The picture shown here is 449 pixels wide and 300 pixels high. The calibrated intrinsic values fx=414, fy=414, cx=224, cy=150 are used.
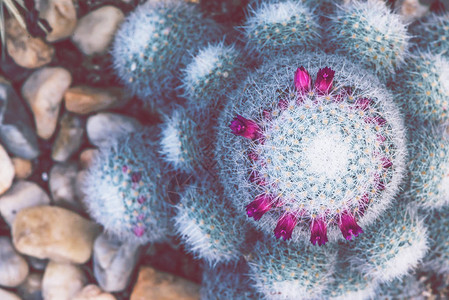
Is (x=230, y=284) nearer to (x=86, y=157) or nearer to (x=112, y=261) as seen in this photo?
(x=112, y=261)

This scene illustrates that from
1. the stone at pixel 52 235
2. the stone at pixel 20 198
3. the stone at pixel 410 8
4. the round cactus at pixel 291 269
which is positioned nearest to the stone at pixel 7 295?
the stone at pixel 52 235

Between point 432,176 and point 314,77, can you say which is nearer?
point 314,77

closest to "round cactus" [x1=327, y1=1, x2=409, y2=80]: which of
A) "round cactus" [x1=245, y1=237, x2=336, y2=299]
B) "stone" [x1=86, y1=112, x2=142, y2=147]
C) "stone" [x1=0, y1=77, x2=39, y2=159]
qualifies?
"round cactus" [x1=245, y1=237, x2=336, y2=299]

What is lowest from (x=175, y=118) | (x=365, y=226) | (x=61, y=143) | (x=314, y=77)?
(x=61, y=143)

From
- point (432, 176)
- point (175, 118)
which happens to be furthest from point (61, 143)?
point (432, 176)

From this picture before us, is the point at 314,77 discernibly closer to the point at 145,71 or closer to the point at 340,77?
the point at 340,77

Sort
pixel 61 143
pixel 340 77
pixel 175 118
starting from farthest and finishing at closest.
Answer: pixel 61 143, pixel 175 118, pixel 340 77
